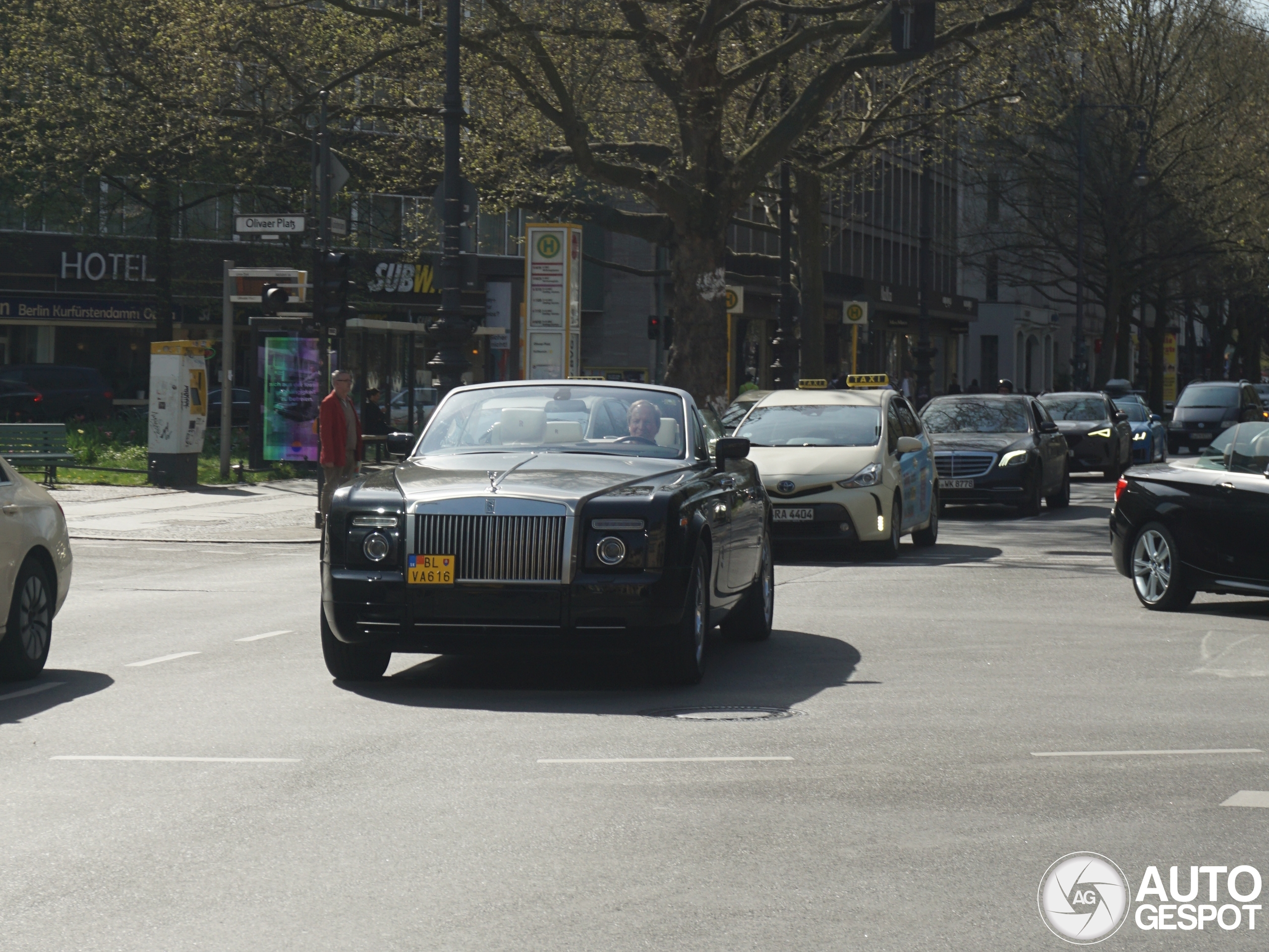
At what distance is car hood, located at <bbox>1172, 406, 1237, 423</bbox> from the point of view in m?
45.1

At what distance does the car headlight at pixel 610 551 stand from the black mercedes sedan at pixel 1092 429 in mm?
24352

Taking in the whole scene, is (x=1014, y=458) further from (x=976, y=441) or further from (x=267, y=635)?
(x=267, y=635)

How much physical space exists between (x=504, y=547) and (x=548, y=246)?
17720 mm

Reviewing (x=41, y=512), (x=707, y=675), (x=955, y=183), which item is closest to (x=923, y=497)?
(x=707, y=675)

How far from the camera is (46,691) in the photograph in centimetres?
967

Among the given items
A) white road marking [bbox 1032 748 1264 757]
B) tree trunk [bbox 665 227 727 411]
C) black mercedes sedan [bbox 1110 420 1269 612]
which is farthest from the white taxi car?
white road marking [bbox 1032 748 1264 757]

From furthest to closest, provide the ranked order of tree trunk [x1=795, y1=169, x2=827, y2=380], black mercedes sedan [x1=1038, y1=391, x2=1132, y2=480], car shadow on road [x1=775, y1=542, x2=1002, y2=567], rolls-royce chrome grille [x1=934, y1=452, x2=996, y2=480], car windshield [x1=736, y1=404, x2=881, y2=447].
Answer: tree trunk [x1=795, y1=169, x2=827, y2=380] < black mercedes sedan [x1=1038, y1=391, x2=1132, y2=480] < rolls-royce chrome grille [x1=934, y1=452, x2=996, y2=480] < car windshield [x1=736, y1=404, x2=881, y2=447] < car shadow on road [x1=775, y1=542, x2=1002, y2=567]

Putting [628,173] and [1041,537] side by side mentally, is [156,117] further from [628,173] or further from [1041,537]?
[1041,537]

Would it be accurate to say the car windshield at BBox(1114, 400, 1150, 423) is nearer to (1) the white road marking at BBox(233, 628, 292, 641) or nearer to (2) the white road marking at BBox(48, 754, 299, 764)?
(1) the white road marking at BBox(233, 628, 292, 641)

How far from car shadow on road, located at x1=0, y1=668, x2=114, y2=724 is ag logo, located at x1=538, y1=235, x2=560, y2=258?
54.3ft

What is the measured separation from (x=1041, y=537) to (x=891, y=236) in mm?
60935

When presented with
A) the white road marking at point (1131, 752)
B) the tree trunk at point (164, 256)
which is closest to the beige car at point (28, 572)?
the white road marking at point (1131, 752)

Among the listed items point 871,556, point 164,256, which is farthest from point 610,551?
point 164,256

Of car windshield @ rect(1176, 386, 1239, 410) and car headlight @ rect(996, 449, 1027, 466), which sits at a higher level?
car windshield @ rect(1176, 386, 1239, 410)
